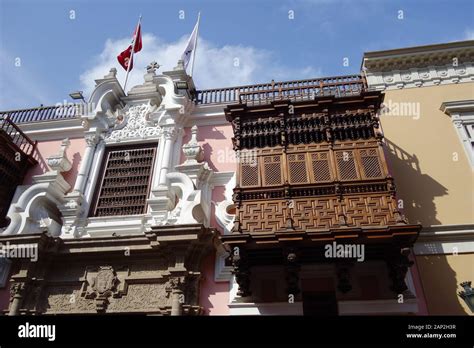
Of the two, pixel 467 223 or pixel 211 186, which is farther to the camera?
pixel 211 186

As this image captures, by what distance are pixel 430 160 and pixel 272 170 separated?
4.08 metres

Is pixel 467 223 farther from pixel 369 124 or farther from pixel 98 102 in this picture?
pixel 98 102

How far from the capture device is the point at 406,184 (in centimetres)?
913

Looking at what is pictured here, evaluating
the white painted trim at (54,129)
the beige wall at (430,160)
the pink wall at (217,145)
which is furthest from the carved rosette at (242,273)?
the white painted trim at (54,129)

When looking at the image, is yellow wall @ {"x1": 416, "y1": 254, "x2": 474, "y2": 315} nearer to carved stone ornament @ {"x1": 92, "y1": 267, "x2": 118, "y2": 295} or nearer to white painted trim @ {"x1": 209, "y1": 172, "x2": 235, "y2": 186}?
white painted trim @ {"x1": 209, "y1": 172, "x2": 235, "y2": 186}

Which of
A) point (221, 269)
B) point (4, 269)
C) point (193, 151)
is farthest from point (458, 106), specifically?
point (4, 269)

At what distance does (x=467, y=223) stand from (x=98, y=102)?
1054 cm

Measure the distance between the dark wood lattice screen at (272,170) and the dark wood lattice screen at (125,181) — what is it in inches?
130

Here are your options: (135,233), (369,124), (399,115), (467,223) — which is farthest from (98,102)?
(467,223)

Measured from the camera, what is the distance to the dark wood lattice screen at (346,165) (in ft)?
27.7

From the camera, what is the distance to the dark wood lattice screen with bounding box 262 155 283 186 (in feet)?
28.3

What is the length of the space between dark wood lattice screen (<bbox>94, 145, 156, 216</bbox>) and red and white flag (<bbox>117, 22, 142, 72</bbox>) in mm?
3642

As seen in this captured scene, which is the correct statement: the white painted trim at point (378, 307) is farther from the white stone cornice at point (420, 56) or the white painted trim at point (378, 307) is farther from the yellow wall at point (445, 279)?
the white stone cornice at point (420, 56)

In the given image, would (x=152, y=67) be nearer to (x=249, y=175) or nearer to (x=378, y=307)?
(x=249, y=175)
